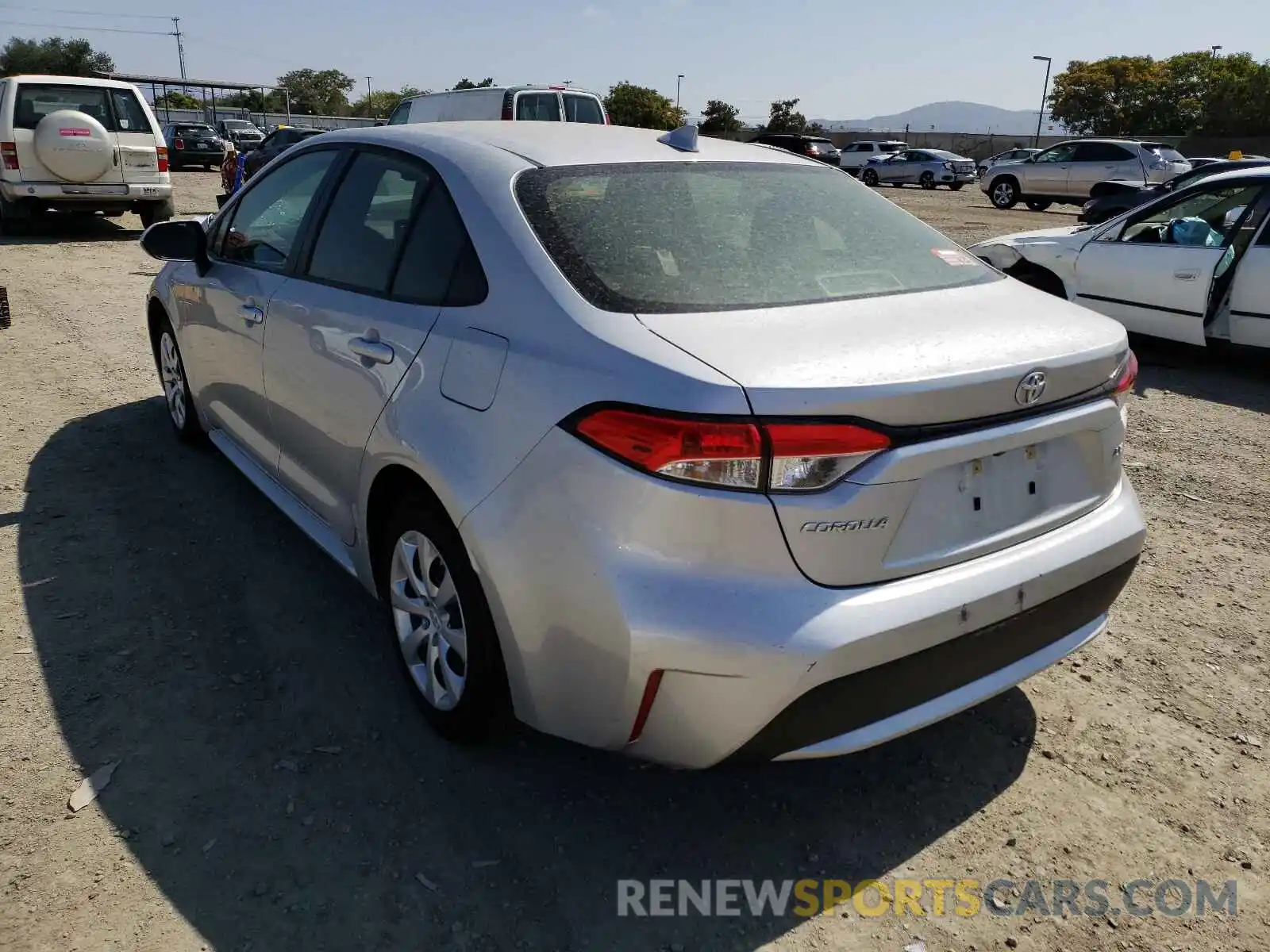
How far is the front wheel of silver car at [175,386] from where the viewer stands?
4.99 meters

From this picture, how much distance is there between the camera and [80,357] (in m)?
7.24

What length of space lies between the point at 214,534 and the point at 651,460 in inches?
114

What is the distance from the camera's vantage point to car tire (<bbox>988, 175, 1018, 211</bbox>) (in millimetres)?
24609

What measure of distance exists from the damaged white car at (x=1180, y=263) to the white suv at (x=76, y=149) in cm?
1127

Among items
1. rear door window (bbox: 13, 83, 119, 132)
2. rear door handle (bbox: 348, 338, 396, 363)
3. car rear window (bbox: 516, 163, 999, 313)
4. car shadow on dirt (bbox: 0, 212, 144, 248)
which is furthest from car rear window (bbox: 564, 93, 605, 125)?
rear door handle (bbox: 348, 338, 396, 363)

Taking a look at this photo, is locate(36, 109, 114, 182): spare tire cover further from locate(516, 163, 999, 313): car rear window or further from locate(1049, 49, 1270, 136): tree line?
locate(1049, 49, 1270, 136): tree line

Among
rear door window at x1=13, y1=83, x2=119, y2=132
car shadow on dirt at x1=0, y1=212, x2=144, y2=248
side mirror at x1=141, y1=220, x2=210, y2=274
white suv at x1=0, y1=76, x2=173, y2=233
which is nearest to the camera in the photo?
side mirror at x1=141, y1=220, x2=210, y2=274

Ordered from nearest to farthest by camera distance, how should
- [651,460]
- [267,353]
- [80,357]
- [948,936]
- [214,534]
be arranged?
[651,460] < [948,936] < [267,353] < [214,534] < [80,357]

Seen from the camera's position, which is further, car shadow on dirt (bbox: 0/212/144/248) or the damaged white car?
car shadow on dirt (bbox: 0/212/144/248)

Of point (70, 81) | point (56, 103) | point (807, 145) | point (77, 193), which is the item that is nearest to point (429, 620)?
point (77, 193)

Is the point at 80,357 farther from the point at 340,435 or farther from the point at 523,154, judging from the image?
the point at 523,154

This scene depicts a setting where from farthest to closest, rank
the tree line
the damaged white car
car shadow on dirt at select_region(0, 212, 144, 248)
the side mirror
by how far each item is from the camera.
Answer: the tree line, car shadow on dirt at select_region(0, 212, 144, 248), the damaged white car, the side mirror

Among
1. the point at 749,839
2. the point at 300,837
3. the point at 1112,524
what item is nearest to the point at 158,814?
the point at 300,837

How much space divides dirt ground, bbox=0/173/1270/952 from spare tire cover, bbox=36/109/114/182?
10.6m
